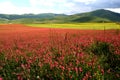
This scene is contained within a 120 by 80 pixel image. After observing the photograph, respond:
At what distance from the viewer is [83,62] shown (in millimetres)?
6047

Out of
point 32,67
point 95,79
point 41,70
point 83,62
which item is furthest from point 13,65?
point 95,79

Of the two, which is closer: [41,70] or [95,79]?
[95,79]

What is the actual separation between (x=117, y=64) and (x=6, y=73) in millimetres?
3355

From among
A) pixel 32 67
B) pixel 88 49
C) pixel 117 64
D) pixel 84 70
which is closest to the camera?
pixel 84 70

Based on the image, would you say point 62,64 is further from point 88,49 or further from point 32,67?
point 88,49

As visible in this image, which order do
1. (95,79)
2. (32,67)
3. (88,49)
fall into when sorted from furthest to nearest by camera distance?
(88,49) < (32,67) < (95,79)

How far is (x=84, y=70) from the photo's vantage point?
19.0ft

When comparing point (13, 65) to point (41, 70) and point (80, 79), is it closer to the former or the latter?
point (41, 70)

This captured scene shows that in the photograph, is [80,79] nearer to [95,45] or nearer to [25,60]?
[25,60]

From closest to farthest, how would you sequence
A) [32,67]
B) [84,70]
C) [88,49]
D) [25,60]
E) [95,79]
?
[95,79] < [84,70] < [32,67] < [25,60] < [88,49]

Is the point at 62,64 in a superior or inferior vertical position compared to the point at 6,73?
superior

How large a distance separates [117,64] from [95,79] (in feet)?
7.00

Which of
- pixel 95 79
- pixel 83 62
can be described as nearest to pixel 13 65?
pixel 83 62

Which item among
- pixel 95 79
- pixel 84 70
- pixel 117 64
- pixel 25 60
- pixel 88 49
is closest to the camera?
pixel 95 79
